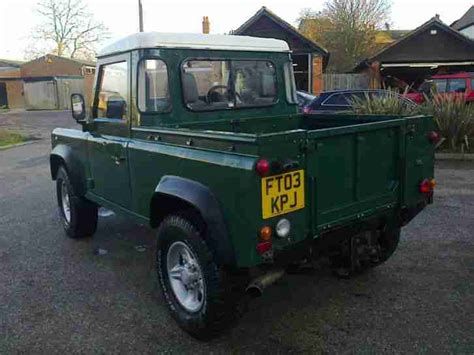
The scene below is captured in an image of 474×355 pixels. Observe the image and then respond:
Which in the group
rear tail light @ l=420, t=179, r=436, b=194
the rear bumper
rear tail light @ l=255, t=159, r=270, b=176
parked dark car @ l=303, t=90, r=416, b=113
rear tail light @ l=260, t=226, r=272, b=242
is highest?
parked dark car @ l=303, t=90, r=416, b=113

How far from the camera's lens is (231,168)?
8.92 ft

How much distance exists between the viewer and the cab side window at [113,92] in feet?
13.1

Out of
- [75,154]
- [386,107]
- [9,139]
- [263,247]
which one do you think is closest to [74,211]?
[75,154]

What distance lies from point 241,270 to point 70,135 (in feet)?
9.87

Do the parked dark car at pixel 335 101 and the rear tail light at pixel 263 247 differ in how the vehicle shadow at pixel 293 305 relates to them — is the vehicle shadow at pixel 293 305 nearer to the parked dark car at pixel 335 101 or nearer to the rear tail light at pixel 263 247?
the rear tail light at pixel 263 247

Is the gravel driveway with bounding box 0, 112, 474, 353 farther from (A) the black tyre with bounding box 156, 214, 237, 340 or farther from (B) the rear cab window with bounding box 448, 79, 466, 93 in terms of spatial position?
(B) the rear cab window with bounding box 448, 79, 466, 93

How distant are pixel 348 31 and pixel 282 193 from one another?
3647 centimetres

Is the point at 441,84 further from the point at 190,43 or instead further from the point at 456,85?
the point at 190,43

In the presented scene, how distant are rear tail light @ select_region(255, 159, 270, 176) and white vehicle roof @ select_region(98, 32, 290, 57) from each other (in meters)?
1.75

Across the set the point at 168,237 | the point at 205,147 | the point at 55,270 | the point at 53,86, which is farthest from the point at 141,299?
the point at 53,86

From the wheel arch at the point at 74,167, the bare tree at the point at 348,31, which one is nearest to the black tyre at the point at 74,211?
the wheel arch at the point at 74,167

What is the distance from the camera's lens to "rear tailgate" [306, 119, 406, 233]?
2.93 metres

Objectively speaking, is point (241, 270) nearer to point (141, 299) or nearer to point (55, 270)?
point (141, 299)

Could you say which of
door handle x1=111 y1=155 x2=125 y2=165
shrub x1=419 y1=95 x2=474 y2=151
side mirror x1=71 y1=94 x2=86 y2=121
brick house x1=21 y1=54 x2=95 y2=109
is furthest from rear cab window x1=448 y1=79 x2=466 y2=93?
brick house x1=21 y1=54 x2=95 y2=109
